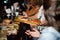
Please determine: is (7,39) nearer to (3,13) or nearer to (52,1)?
(3,13)

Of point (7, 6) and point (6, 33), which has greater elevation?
point (7, 6)

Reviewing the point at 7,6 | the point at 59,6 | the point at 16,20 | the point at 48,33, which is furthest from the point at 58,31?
the point at 7,6

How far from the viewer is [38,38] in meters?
1.62

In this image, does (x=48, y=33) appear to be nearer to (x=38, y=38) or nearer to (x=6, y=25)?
(x=38, y=38)

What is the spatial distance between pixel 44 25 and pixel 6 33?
33cm

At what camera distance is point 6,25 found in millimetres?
1688

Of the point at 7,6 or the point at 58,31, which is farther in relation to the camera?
the point at 7,6

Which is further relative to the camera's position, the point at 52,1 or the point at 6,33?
the point at 6,33

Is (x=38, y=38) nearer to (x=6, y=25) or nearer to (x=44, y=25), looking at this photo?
(x=44, y=25)

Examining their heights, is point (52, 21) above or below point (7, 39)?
above

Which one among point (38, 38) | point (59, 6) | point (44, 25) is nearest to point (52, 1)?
point (59, 6)

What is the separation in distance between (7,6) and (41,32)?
1.20 feet

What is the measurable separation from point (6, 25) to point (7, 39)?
12 cm

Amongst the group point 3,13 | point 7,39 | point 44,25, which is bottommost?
point 7,39
